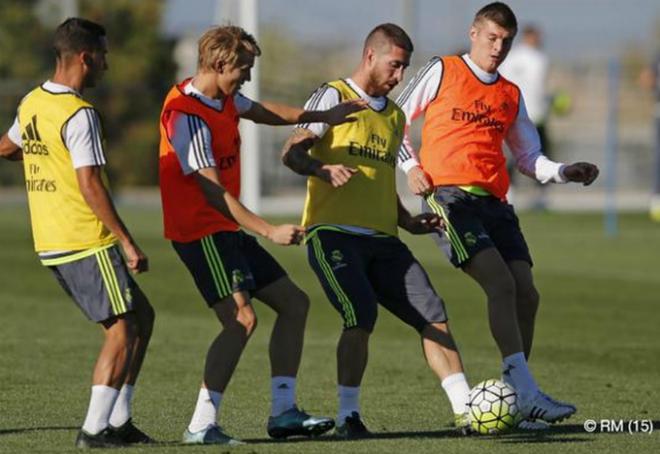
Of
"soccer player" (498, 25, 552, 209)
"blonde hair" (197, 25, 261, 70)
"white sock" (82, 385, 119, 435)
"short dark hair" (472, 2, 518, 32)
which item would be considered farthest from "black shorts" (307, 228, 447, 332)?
"soccer player" (498, 25, 552, 209)

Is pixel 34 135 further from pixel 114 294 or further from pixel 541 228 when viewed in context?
pixel 541 228

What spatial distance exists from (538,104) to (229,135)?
18.3 meters

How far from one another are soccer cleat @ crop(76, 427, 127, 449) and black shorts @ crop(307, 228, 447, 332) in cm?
141

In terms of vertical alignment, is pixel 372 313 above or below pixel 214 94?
below

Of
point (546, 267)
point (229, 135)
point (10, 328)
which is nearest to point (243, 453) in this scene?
point (229, 135)

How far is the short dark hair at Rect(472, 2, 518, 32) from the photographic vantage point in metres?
9.55

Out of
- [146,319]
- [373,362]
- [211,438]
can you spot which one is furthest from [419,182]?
[373,362]

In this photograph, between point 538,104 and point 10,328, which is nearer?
point 10,328

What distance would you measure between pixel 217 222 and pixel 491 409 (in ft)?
5.69

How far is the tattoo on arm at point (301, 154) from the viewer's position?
848cm

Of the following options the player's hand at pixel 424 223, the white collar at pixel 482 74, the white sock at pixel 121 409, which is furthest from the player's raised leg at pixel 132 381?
the white collar at pixel 482 74

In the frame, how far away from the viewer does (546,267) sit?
20.5 metres

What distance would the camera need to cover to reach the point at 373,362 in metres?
12.5

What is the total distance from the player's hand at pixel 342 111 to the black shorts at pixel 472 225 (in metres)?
0.98
